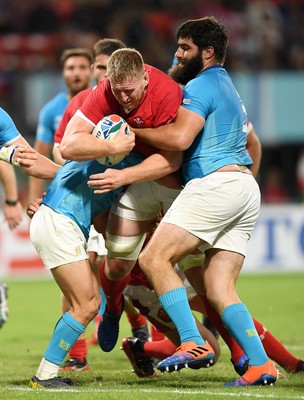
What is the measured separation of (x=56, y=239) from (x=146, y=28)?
1259cm

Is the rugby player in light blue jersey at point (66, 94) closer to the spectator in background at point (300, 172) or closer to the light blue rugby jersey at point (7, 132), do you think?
the light blue rugby jersey at point (7, 132)

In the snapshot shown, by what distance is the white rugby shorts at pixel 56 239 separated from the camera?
6199mm

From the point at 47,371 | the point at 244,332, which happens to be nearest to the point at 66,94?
the point at 47,371

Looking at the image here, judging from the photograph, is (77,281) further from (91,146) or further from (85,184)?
(91,146)

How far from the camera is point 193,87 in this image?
631 cm

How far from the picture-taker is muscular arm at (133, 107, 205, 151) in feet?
20.0

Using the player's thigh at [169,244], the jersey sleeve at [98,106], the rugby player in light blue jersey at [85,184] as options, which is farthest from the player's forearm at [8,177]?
the player's thigh at [169,244]

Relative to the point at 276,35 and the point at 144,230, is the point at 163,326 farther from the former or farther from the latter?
A: the point at 276,35

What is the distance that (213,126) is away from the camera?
6.31m

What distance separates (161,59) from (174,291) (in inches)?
466

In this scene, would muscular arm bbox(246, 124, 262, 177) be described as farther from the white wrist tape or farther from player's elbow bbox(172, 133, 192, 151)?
the white wrist tape

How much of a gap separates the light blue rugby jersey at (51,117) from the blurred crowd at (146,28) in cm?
771

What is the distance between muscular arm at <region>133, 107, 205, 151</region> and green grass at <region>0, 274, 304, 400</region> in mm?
1519

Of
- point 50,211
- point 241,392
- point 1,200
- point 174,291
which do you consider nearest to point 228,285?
point 174,291
